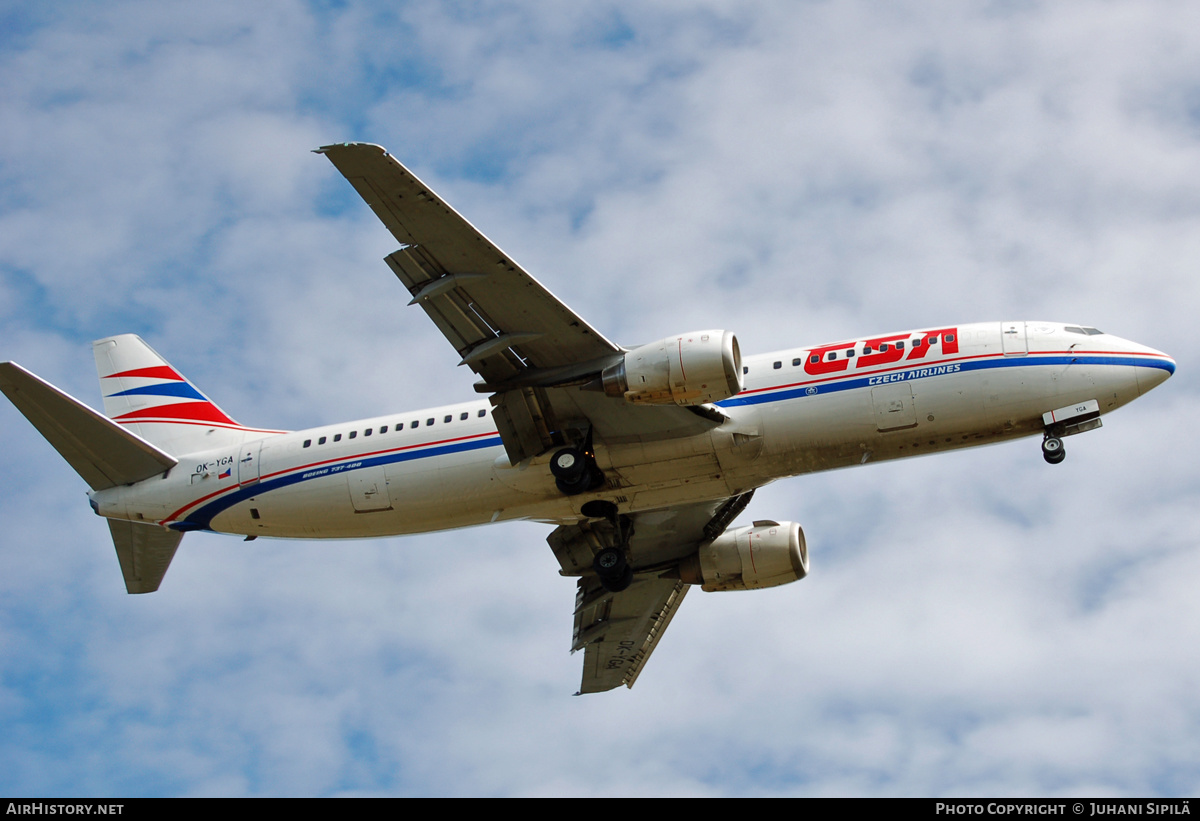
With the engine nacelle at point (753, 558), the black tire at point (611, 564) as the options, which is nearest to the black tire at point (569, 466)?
the black tire at point (611, 564)

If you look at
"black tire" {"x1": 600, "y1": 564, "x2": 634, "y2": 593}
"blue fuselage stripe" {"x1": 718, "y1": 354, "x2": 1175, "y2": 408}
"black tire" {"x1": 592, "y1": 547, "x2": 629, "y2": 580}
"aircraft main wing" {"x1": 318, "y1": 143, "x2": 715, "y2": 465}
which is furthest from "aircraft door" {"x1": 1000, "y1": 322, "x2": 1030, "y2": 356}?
"black tire" {"x1": 600, "y1": 564, "x2": 634, "y2": 593}

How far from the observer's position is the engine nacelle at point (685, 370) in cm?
2739

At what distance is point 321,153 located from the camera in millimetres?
25219

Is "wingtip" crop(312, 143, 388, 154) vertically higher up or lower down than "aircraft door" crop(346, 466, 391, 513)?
higher up

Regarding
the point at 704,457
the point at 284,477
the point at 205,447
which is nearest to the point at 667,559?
the point at 704,457

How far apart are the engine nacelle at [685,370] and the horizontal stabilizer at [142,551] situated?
15921mm

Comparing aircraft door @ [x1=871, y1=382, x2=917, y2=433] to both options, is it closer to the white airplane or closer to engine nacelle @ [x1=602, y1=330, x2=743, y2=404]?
the white airplane

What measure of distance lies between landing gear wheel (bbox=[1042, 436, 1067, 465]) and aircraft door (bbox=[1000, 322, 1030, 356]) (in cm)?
227

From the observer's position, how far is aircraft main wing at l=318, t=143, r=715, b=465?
26531mm

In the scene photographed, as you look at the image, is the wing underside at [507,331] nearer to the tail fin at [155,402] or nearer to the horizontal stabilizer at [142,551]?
the tail fin at [155,402]
